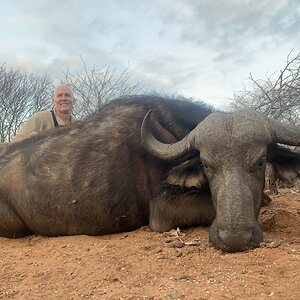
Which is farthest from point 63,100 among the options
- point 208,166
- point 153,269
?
point 153,269

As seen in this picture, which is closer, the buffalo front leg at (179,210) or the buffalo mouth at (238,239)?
the buffalo mouth at (238,239)

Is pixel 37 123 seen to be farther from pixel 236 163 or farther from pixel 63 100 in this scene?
pixel 236 163

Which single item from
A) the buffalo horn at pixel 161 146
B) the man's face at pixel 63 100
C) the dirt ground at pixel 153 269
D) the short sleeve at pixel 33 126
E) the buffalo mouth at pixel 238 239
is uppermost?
the man's face at pixel 63 100

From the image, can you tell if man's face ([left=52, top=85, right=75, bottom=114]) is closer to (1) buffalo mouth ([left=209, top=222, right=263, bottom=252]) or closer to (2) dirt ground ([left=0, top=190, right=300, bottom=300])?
(2) dirt ground ([left=0, top=190, right=300, bottom=300])

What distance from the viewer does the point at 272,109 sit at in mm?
9805

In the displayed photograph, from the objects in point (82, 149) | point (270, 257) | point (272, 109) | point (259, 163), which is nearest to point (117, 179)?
point (82, 149)

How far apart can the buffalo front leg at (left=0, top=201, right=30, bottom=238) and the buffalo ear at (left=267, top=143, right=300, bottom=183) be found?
350cm

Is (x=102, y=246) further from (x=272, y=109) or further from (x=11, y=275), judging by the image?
(x=272, y=109)

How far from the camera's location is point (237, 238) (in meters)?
4.12

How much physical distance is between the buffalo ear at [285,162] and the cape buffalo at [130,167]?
1 cm

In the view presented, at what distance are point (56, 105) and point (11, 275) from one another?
5.06 m

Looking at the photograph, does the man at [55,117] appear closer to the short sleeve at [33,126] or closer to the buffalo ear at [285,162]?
the short sleeve at [33,126]

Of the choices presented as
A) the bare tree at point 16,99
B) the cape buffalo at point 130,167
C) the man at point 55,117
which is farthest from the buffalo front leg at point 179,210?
the bare tree at point 16,99

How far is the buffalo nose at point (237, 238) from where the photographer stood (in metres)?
4.12
